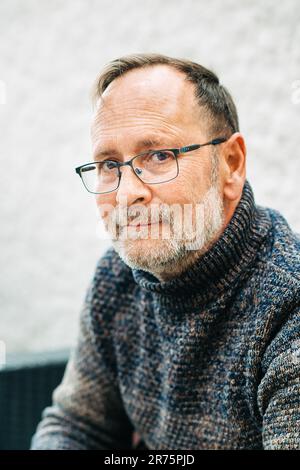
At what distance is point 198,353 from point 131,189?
395mm

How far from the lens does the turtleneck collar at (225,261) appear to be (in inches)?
44.4

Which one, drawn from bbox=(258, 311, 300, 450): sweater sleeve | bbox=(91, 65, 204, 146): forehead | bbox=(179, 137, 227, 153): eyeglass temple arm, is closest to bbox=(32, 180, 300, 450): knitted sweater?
bbox=(258, 311, 300, 450): sweater sleeve

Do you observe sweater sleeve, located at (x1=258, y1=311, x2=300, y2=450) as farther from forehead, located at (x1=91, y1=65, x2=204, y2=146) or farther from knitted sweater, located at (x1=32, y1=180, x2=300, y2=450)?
forehead, located at (x1=91, y1=65, x2=204, y2=146)

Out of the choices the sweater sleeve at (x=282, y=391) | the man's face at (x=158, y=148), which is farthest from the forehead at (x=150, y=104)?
the sweater sleeve at (x=282, y=391)

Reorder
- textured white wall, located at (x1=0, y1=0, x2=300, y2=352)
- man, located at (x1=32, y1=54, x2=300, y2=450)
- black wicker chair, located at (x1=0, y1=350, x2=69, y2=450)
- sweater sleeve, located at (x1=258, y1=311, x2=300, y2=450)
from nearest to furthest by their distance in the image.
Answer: sweater sleeve, located at (x1=258, y1=311, x2=300, y2=450) < man, located at (x1=32, y1=54, x2=300, y2=450) < textured white wall, located at (x1=0, y1=0, x2=300, y2=352) < black wicker chair, located at (x1=0, y1=350, x2=69, y2=450)

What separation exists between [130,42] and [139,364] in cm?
120

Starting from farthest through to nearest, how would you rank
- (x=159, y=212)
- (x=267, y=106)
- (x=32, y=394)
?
(x=32, y=394) < (x=267, y=106) < (x=159, y=212)

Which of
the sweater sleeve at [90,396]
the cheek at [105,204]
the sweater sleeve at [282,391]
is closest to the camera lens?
the sweater sleeve at [282,391]

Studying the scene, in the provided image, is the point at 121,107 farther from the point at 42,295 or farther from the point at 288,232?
the point at 42,295

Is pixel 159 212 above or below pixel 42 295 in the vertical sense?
above

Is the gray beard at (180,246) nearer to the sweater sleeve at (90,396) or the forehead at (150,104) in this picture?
the forehead at (150,104)

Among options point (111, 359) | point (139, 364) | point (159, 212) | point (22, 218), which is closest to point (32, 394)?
point (111, 359)

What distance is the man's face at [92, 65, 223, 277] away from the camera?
113 cm

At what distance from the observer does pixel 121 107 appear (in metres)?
1.16
